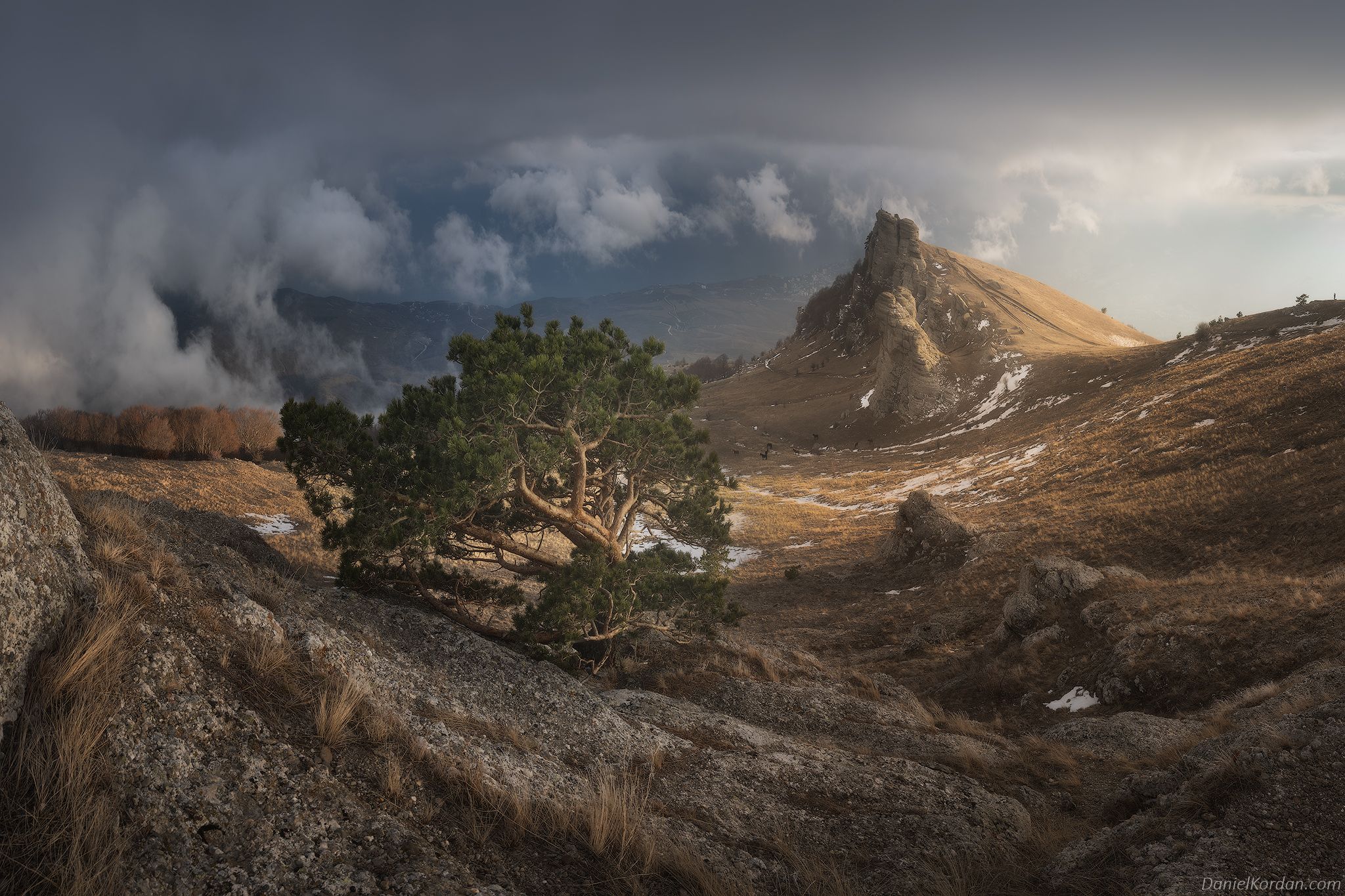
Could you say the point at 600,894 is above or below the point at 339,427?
below

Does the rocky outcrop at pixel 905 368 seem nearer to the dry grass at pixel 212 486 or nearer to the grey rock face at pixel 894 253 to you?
the grey rock face at pixel 894 253

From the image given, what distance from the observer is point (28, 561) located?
4684mm

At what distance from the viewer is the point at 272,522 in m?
32.5

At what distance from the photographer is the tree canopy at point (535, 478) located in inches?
481

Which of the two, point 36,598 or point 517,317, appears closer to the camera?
point 36,598

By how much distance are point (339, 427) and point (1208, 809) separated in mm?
14251

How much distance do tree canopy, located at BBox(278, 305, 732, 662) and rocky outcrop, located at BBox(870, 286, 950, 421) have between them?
249ft

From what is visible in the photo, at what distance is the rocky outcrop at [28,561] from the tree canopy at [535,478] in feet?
21.1

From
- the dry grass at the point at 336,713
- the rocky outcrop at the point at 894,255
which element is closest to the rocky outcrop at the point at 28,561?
the dry grass at the point at 336,713

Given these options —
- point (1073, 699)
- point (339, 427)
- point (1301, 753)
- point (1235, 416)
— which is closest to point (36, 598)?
point (339, 427)

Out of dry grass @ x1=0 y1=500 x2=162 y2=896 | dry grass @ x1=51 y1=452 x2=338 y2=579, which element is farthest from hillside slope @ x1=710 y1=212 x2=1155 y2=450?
dry grass @ x1=0 y1=500 x2=162 y2=896

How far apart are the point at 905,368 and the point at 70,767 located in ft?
304

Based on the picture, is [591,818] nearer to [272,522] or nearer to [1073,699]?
[1073,699]

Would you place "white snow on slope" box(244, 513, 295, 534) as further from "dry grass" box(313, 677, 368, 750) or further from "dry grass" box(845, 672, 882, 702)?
"dry grass" box(313, 677, 368, 750)
